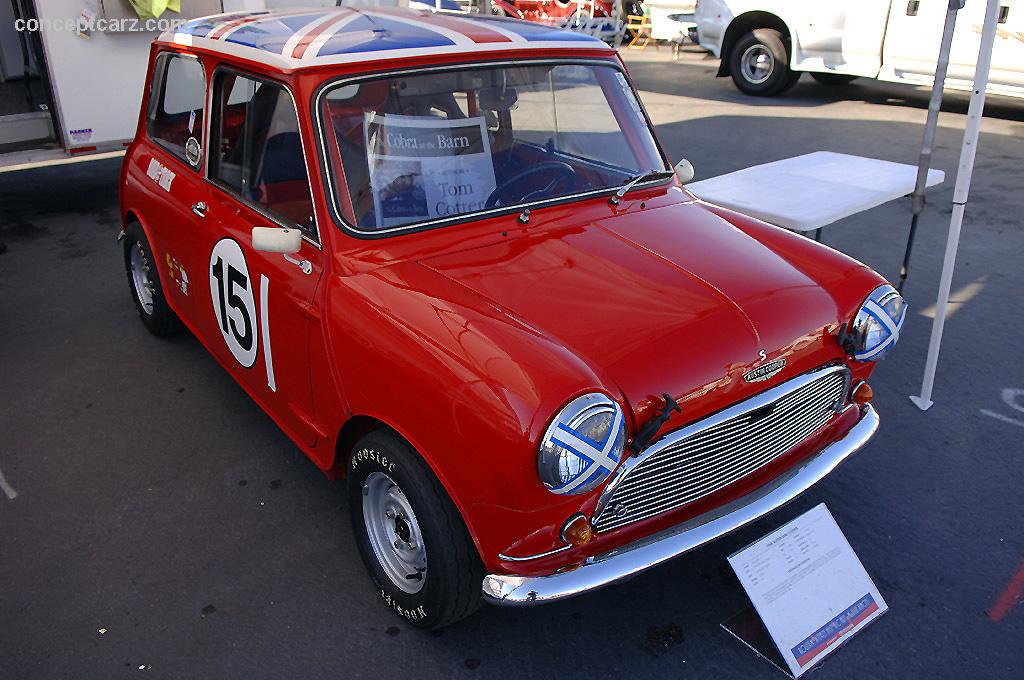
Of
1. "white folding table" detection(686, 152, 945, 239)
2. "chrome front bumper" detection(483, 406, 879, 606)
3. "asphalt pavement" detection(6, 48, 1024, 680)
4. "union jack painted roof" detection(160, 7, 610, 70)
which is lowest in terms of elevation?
"asphalt pavement" detection(6, 48, 1024, 680)

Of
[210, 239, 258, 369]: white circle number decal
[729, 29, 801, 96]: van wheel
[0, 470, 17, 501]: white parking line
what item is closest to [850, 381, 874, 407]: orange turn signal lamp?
[210, 239, 258, 369]: white circle number decal

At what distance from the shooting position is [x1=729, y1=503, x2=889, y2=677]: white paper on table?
8.52 ft

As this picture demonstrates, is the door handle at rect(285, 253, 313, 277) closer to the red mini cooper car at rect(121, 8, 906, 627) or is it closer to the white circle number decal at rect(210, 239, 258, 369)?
the red mini cooper car at rect(121, 8, 906, 627)

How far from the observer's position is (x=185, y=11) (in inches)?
265

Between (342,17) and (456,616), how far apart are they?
2.44 metres

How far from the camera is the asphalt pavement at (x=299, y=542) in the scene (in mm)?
2711

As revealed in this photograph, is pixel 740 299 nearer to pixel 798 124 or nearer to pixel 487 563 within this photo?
pixel 487 563

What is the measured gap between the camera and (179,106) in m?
4.13

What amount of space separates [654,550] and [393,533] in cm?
91

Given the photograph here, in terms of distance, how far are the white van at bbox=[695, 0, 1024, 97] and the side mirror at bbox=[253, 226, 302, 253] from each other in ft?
31.1

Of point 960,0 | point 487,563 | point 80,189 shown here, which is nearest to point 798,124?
point 960,0

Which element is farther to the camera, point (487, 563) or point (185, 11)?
point (185, 11)

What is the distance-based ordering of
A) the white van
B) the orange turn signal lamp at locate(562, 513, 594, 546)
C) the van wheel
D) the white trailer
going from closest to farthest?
the orange turn signal lamp at locate(562, 513, 594, 546) < the white trailer < the white van < the van wheel

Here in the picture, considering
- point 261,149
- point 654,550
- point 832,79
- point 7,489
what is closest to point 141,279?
point 7,489
